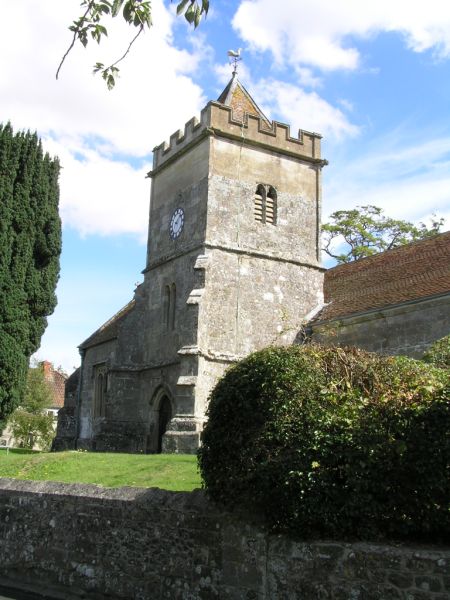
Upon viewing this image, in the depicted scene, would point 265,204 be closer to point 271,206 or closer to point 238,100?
point 271,206

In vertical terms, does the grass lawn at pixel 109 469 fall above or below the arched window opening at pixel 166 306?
below

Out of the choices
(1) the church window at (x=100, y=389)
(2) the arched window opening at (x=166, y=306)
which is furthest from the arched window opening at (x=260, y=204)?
(1) the church window at (x=100, y=389)

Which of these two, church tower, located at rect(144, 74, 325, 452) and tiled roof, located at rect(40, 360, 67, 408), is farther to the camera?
tiled roof, located at rect(40, 360, 67, 408)

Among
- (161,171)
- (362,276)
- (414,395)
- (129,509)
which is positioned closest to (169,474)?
(129,509)

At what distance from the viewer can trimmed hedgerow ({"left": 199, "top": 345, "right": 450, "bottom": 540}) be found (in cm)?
548

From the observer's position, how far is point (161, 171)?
78.0 feet

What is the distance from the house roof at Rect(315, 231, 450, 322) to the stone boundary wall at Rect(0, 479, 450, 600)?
1120cm

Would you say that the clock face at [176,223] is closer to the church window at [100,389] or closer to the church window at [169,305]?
the church window at [169,305]

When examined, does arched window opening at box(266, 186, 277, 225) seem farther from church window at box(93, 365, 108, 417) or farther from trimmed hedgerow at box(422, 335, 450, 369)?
trimmed hedgerow at box(422, 335, 450, 369)

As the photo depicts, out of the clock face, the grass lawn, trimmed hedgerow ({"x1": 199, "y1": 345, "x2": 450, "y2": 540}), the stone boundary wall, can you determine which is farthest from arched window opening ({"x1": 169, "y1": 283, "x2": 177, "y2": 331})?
trimmed hedgerow ({"x1": 199, "y1": 345, "x2": 450, "y2": 540})

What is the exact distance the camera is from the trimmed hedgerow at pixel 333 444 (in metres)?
5.48

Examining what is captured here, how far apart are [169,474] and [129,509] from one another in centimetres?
527

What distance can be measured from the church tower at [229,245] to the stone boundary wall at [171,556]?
9367 mm

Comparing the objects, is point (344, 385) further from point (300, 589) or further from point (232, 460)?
point (300, 589)
